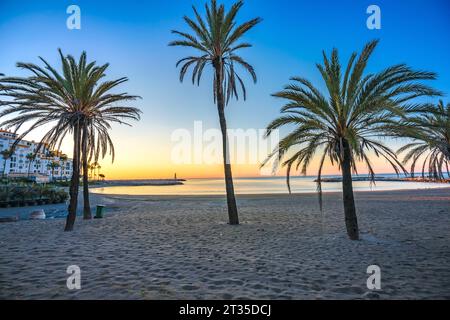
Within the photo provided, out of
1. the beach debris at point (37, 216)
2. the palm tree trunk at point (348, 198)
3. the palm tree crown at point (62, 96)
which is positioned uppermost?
the palm tree crown at point (62, 96)

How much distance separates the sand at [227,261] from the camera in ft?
15.7

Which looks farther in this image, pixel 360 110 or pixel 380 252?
pixel 360 110

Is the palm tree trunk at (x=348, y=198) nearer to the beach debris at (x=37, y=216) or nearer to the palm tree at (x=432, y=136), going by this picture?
the palm tree at (x=432, y=136)

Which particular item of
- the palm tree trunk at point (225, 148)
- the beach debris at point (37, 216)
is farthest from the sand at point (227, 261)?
the beach debris at point (37, 216)

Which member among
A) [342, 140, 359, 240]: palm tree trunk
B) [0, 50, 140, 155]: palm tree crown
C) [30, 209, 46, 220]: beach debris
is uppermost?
[0, 50, 140, 155]: palm tree crown

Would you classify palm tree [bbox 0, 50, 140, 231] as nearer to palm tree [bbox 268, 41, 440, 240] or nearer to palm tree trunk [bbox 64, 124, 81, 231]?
palm tree trunk [bbox 64, 124, 81, 231]

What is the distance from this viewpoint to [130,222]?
43.8 ft

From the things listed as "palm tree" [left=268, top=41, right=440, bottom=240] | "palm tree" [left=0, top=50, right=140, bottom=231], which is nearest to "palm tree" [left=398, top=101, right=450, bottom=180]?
"palm tree" [left=268, top=41, right=440, bottom=240]

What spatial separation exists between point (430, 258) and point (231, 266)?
17.6 ft

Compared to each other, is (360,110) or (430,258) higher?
(360,110)

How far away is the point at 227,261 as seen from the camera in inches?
264

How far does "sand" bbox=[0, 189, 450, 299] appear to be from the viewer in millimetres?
4777
